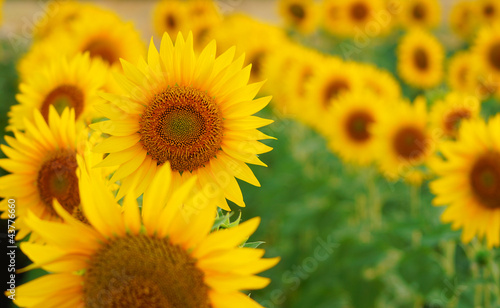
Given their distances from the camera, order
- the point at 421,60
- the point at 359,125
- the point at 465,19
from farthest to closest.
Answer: the point at 465,19 → the point at 421,60 → the point at 359,125

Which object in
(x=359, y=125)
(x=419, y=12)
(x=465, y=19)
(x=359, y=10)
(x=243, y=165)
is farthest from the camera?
(x=419, y=12)

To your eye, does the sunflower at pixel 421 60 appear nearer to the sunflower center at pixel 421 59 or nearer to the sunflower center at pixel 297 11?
the sunflower center at pixel 421 59

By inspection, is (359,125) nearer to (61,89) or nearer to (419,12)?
(61,89)

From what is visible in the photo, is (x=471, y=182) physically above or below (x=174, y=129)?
above

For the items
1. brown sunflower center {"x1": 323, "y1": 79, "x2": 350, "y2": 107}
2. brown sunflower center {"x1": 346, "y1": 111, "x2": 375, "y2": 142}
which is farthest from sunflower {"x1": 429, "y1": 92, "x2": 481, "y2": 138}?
brown sunflower center {"x1": 323, "y1": 79, "x2": 350, "y2": 107}

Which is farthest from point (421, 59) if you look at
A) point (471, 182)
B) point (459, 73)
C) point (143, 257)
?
point (143, 257)

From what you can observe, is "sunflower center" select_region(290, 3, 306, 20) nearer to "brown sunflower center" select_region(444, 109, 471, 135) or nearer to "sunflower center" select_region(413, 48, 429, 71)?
"sunflower center" select_region(413, 48, 429, 71)
